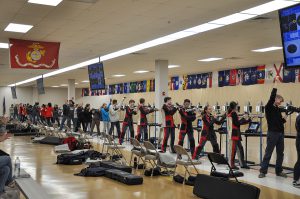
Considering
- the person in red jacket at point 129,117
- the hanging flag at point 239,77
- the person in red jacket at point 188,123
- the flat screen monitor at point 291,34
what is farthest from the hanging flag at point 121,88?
the flat screen monitor at point 291,34

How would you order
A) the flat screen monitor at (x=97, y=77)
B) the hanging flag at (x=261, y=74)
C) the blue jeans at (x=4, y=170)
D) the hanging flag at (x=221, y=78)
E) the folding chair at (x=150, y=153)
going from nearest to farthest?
the blue jeans at (x=4, y=170)
the folding chair at (x=150, y=153)
the flat screen monitor at (x=97, y=77)
the hanging flag at (x=261, y=74)
the hanging flag at (x=221, y=78)

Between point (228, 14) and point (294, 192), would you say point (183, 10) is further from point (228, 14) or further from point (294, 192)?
point (294, 192)

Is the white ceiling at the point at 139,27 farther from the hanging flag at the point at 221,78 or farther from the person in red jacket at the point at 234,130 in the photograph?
the hanging flag at the point at 221,78

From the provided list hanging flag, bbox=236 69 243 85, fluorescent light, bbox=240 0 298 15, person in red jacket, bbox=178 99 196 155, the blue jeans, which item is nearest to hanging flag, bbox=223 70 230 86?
hanging flag, bbox=236 69 243 85

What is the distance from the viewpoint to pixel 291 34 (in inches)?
210

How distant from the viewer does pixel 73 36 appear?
10.9 meters

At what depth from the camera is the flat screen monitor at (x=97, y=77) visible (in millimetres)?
12636

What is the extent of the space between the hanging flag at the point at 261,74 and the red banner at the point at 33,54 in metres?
10.1

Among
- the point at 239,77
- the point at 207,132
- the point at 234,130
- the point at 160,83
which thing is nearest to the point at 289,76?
the point at 239,77

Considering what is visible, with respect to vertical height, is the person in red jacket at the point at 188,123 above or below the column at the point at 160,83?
below

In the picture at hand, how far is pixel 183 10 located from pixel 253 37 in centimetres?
360

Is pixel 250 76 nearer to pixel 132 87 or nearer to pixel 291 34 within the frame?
pixel 132 87

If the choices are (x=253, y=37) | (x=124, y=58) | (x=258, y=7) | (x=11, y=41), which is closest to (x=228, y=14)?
(x=258, y=7)

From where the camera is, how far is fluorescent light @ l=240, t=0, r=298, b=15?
289 inches
